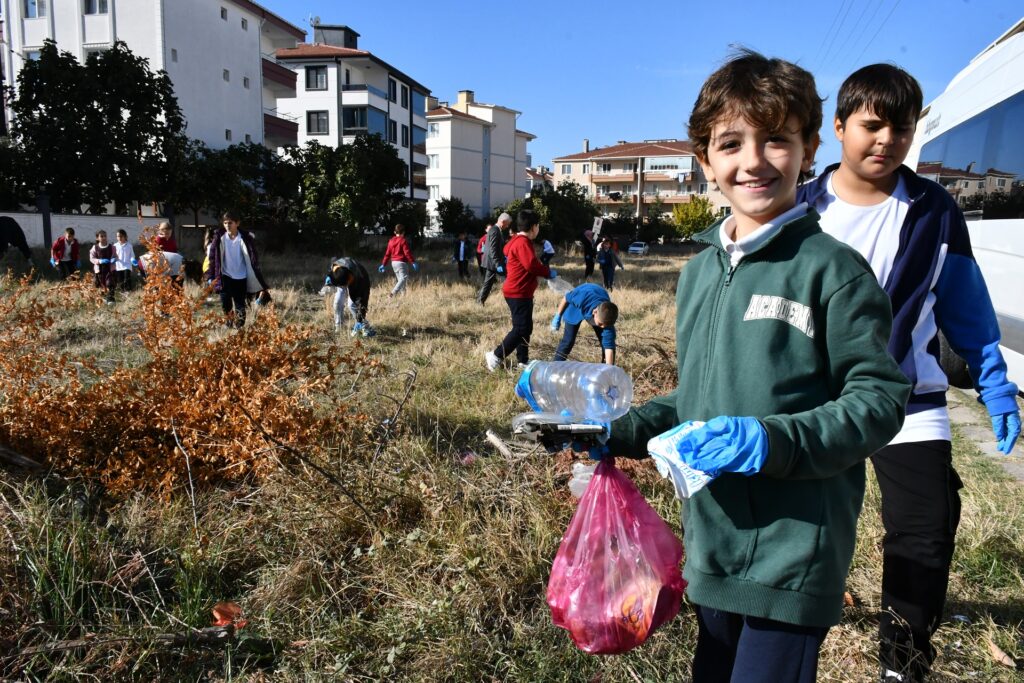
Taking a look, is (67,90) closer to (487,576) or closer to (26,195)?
(26,195)

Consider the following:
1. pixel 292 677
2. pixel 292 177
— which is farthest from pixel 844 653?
pixel 292 177

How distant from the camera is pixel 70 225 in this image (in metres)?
19.6

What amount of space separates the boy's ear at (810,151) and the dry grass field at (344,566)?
162 centimetres

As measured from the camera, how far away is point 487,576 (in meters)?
2.79

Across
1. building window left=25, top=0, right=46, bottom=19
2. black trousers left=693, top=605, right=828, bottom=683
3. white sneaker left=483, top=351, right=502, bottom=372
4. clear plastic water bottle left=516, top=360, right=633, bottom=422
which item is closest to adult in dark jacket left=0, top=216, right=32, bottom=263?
white sneaker left=483, top=351, right=502, bottom=372

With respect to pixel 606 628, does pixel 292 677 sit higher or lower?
lower

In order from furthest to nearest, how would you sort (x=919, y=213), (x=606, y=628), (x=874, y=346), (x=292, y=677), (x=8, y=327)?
(x=8, y=327) → (x=292, y=677) → (x=919, y=213) → (x=606, y=628) → (x=874, y=346)

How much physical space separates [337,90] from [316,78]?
6.43 feet

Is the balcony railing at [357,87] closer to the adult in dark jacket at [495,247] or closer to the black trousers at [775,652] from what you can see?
the adult in dark jacket at [495,247]

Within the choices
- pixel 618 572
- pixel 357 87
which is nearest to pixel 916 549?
pixel 618 572

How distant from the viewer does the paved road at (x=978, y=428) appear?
177 inches

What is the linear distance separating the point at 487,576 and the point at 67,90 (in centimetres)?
2244

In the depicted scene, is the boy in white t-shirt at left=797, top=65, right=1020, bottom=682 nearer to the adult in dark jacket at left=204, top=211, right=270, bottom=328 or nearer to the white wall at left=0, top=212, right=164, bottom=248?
the adult in dark jacket at left=204, top=211, right=270, bottom=328

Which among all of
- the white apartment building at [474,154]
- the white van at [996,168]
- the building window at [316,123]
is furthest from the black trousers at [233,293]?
the white apartment building at [474,154]
